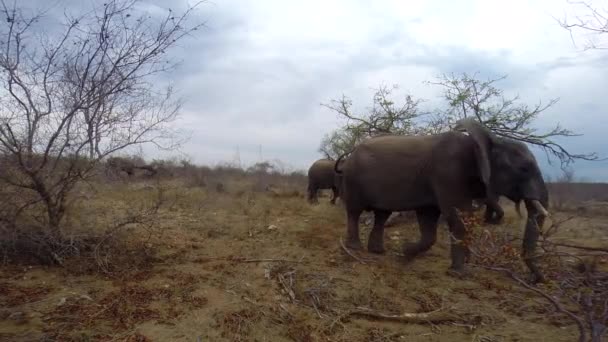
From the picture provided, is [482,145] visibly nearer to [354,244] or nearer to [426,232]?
[426,232]

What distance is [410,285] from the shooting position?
17.6 feet

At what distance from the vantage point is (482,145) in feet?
18.3

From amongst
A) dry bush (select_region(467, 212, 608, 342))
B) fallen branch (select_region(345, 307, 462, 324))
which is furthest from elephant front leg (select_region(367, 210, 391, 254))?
dry bush (select_region(467, 212, 608, 342))

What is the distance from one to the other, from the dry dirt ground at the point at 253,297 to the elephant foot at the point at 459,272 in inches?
2.7

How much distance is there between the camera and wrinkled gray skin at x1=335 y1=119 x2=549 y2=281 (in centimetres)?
552

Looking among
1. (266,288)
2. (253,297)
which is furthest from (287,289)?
(253,297)

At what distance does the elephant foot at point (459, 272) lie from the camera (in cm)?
569

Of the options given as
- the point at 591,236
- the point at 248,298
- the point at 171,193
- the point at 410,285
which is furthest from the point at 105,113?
the point at 591,236

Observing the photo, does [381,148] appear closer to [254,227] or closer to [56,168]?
[254,227]

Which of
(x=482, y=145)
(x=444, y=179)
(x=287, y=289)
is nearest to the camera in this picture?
(x=287, y=289)

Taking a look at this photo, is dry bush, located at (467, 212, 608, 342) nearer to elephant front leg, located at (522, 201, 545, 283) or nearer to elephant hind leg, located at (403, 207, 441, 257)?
elephant front leg, located at (522, 201, 545, 283)

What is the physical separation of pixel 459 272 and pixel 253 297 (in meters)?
2.70

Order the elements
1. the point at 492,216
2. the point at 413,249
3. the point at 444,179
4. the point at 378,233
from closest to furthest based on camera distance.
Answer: the point at 444,179 → the point at 413,249 → the point at 378,233 → the point at 492,216

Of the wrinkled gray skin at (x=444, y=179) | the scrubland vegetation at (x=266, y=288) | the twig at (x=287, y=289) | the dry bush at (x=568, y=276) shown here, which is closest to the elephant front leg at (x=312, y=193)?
the scrubland vegetation at (x=266, y=288)
